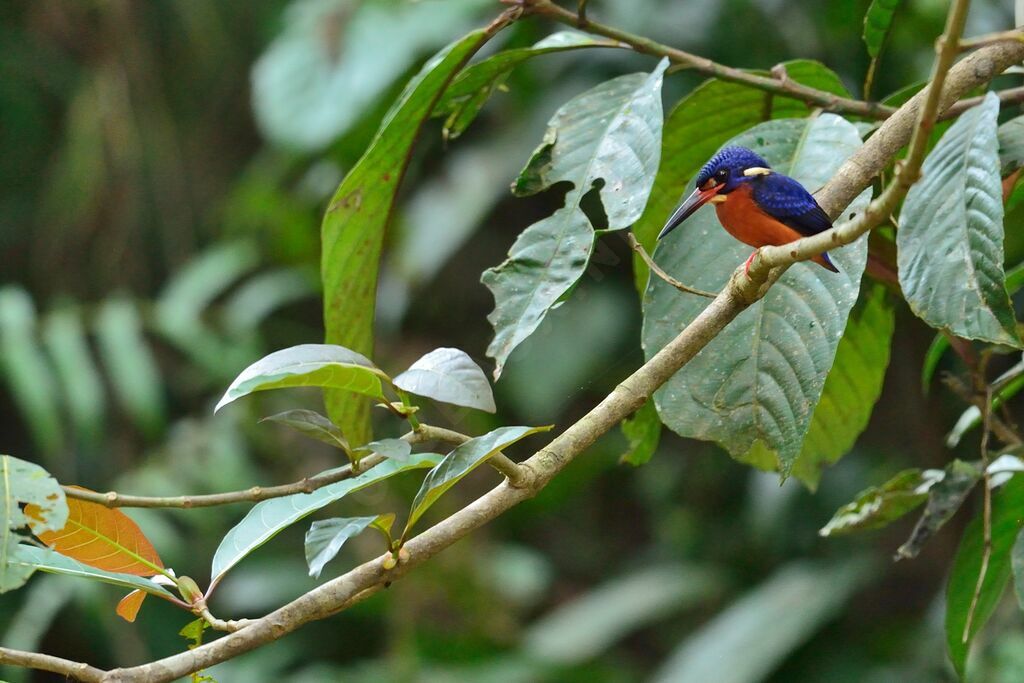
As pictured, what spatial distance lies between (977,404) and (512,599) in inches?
92.7

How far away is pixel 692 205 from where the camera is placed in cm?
99

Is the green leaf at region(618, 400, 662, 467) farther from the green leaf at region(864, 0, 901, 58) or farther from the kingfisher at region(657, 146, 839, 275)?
the green leaf at region(864, 0, 901, 58)

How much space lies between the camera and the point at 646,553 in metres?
4.02

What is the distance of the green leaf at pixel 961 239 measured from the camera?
2.72 feet

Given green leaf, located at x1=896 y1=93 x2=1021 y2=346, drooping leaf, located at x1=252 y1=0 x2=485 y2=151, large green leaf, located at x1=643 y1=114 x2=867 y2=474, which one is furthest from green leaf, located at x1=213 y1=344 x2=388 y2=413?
drooping leaf, located at x1=252 y1=0 x2=485 y2=151

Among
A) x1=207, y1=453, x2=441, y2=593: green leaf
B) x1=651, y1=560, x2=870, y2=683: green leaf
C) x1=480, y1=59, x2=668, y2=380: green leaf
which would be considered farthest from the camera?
x1=651, y1=560, x2=870, y2=683: green leaf

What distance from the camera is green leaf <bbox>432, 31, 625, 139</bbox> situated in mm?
1133

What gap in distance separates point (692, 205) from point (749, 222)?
0.06m

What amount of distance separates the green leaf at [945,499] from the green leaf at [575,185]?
0.44 m

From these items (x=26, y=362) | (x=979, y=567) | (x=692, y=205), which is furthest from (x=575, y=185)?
(x=26, y=362)

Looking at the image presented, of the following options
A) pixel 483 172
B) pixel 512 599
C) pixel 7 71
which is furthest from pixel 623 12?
pixel 7 71

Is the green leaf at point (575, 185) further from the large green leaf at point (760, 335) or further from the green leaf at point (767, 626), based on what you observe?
the green leaf at point (767, 626)

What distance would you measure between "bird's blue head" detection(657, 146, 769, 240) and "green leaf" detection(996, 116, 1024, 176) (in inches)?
8.7

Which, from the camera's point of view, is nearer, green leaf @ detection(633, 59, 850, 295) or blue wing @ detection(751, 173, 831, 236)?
blue wing @ detection(751, 173, 831, 236)
